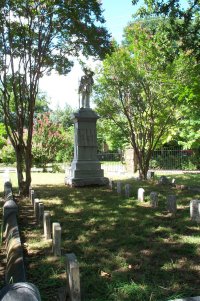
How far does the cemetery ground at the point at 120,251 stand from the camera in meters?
4.16

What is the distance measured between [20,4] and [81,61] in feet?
12.3

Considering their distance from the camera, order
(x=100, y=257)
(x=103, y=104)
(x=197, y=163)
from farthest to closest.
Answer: (x=197, y=163), (x=103, y=104), (x=100, y=257)

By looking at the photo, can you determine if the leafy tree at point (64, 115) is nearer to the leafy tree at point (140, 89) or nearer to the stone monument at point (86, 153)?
the leafy tree at point (140, 89)

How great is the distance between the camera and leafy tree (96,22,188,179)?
16312 millimetres

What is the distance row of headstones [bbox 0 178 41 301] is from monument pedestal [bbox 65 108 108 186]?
7.18 m

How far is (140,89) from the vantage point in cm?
1745

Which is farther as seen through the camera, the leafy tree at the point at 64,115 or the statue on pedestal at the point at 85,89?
the leafy tree at the point at 64,115

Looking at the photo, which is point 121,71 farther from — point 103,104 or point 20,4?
point 20,4

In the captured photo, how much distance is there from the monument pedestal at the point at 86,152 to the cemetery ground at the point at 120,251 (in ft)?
15.4

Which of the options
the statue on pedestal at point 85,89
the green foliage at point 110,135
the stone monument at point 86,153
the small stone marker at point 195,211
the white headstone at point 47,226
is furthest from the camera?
the green foliage at point 110,135

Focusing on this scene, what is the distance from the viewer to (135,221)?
7.46 meters

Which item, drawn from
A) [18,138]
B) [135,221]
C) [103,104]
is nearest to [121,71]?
[103,104]

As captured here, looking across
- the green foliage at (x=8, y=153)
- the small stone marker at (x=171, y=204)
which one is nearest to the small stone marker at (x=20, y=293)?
the small stone marker at (x=171, y=204)

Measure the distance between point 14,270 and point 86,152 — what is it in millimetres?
10659
